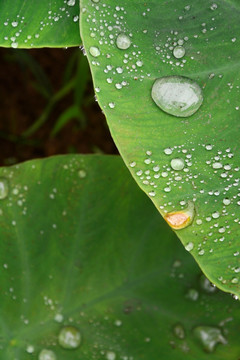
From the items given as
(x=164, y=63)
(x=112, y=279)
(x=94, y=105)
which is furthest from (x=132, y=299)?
(x=94, y=105)

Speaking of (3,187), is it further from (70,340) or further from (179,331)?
(179,331)

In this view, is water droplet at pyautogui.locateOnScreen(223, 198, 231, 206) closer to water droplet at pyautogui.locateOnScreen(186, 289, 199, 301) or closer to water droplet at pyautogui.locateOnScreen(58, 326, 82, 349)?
water droplet at pyautogui.locateOnScreen(186, 289, 199, 301)

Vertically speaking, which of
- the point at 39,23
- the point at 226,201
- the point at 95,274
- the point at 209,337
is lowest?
the point at 209,337

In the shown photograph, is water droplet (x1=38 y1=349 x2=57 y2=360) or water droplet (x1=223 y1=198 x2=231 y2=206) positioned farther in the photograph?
water droplet (x1=38 y1=349 x2=57 y2=360)

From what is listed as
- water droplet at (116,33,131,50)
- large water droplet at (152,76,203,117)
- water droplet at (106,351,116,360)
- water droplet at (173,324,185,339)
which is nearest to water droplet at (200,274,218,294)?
water droplet at (173,324,185,339)

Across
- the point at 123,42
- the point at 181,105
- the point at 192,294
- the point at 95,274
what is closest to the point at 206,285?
the point at 192,294

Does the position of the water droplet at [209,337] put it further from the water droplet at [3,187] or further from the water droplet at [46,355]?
the water droplet at [3,187]

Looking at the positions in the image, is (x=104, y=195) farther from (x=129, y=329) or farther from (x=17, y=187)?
(x=129, y=329)
